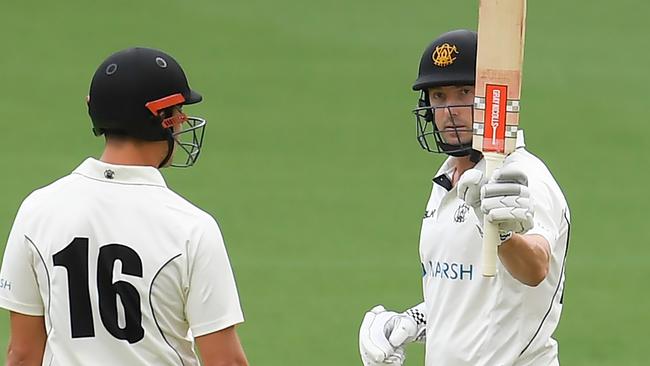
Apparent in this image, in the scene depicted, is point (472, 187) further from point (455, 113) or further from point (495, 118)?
point (455, 113)

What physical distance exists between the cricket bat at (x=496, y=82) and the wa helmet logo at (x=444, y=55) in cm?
72

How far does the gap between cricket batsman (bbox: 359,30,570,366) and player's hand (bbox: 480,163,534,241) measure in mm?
280

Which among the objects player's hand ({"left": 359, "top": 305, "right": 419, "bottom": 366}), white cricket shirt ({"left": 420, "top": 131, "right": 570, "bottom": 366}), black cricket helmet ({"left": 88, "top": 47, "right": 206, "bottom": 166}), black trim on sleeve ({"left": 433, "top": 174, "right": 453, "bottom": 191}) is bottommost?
player's hand ({"left": 359, "top": 305, "right": 419, "bottom": 366})

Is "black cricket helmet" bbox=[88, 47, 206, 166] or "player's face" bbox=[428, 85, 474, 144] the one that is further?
"player's face" bbox=[428, 85, 474, 144]

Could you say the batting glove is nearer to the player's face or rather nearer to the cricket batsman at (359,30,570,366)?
the cricket batsman at (359,30,570,366)

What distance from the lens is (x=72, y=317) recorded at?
4234 mm

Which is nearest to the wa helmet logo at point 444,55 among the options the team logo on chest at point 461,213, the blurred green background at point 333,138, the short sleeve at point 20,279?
the team logo on chest at point 461,213

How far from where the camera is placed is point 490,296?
185 inches

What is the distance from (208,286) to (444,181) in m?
1.20

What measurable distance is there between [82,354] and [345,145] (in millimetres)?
9640

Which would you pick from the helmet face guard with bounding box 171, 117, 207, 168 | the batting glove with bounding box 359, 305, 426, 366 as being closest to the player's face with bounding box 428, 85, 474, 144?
the batting glove with bounding box 359, 305, 426, 366

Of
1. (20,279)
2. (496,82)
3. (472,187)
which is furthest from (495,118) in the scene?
(20,279)

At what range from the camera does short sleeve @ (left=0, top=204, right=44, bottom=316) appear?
4.29m

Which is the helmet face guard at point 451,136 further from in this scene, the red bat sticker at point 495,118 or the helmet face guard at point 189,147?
the helmet face guard at point 189,147
